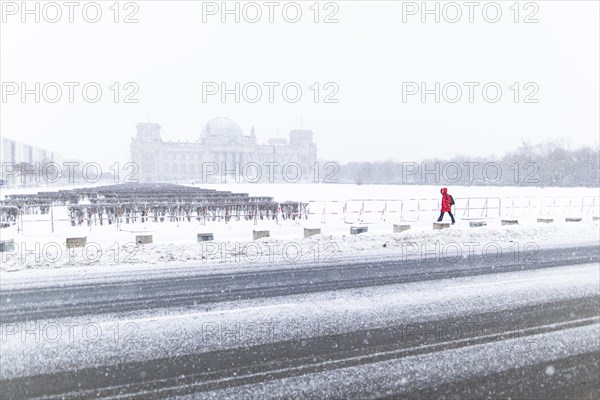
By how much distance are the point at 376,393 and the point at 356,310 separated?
3082 millimetres

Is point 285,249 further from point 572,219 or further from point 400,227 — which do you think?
point 572,219

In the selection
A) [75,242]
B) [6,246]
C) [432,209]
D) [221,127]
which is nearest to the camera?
[6,246]

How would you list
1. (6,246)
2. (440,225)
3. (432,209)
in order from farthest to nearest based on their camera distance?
1. (432,209)
2. (440,225)
3. (6,246)

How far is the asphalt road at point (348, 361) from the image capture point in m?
5.02

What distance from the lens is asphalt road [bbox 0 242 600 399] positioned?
502cm

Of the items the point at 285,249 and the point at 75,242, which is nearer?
the point at 285,249

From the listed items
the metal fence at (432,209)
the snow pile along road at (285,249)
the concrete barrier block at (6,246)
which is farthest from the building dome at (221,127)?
the concrete barrier block at (6,246)

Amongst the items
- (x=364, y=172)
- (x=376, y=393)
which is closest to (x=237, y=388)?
(x=376, y=393)

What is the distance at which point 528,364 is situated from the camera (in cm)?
567

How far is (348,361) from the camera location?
5762mm

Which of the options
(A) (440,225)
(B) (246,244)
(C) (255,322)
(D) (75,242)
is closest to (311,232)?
(B) (246,244)

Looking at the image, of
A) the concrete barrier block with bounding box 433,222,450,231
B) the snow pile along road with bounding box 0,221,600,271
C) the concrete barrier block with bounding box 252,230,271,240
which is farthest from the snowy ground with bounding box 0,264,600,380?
the concrete barrier block with bounding box 433,222,450,231

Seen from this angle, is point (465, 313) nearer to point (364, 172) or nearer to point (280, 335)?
point (280, 335)

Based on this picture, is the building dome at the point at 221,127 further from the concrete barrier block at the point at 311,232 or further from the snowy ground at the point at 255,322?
the snowy ground at the point at 255,322
